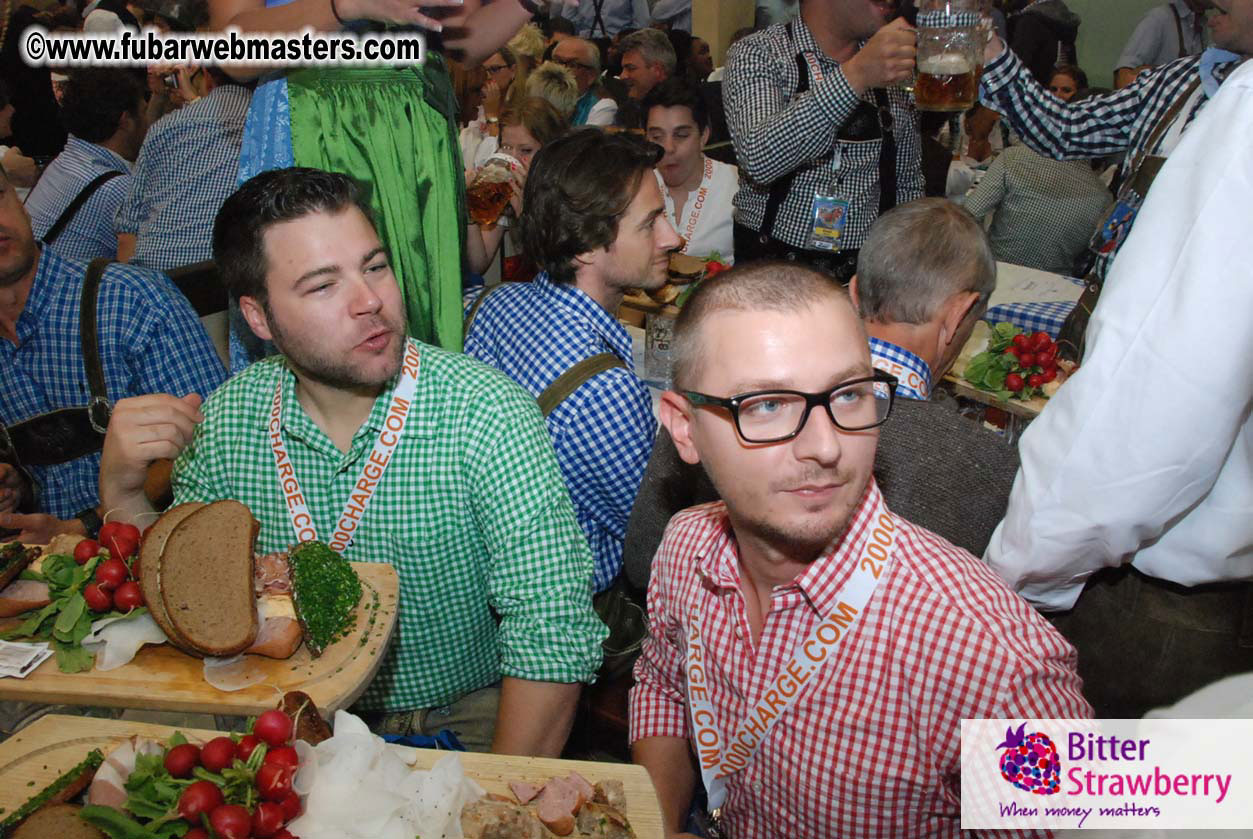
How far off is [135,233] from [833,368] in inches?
151

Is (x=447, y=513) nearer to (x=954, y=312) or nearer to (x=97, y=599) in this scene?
(x=97, y=599)

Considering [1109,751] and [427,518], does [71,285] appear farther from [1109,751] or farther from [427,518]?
[1109,751]

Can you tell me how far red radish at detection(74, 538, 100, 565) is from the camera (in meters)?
1.61

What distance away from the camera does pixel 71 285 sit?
109 inches

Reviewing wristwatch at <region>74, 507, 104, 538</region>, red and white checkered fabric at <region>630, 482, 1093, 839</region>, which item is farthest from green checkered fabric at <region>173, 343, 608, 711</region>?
wristwatch at <region>74, 507, 104, 538</region>

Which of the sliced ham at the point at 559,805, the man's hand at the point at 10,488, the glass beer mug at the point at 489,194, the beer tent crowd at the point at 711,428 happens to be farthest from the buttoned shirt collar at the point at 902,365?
the man's hand at the point at 10,488

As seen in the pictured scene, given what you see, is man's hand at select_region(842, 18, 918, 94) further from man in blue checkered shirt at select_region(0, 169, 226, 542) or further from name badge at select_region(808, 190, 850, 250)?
man in blue checkered shirt at select_region(0, 169, 226, 542)

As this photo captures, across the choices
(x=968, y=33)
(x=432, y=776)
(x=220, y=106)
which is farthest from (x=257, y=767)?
(x=220, y=106)

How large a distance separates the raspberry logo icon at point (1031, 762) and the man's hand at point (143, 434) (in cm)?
180

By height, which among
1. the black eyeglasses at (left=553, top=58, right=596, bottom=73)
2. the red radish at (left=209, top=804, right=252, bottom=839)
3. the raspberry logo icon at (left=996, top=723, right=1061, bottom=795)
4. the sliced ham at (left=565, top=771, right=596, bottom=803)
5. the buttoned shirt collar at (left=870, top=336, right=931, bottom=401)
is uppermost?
the black eyeglasses at (left=553, top=58, right=596, bottom=73)

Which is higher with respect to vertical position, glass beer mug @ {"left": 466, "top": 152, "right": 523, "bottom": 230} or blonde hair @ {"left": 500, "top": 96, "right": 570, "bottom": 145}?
blonde hair @ {"left": 500, "top": 96, "right": 570, "bottom": 145}

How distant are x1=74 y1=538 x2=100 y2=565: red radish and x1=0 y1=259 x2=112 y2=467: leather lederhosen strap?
1290 mm

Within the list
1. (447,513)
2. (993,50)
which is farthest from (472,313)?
(993,50)

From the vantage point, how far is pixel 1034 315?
3.71 metres
